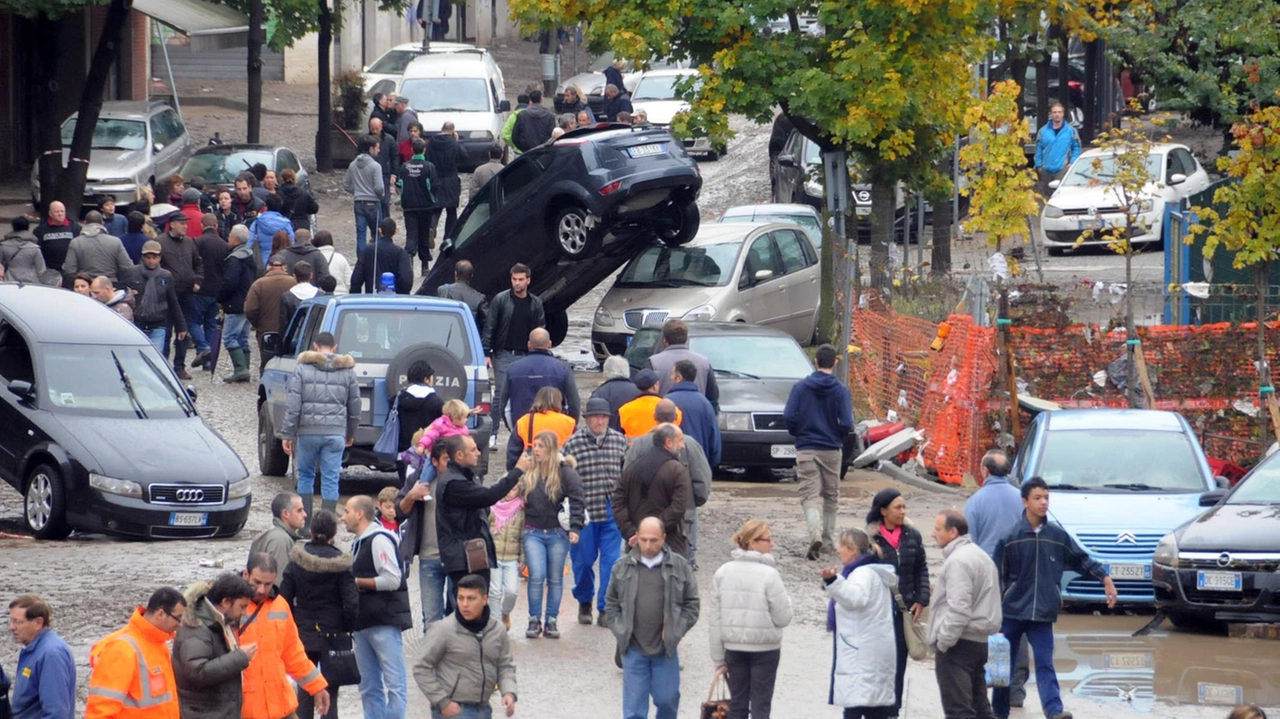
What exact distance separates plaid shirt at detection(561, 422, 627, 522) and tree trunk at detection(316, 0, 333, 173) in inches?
946

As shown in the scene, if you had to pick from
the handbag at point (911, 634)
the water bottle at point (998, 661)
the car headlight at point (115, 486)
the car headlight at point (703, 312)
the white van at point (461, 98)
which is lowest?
the water bottle at point (998, 661)

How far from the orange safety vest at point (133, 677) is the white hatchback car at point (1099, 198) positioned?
73.2 ft

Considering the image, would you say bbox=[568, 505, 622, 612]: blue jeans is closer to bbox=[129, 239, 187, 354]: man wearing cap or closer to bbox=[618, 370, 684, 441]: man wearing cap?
bbox=[618, 370, 684, 441]: man wearing cap

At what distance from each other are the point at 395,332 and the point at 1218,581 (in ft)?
24.4

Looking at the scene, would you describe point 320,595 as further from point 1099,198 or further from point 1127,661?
point 1099,198

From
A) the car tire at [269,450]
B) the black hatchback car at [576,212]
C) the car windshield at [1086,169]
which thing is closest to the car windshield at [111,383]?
the car tire at [269,450]

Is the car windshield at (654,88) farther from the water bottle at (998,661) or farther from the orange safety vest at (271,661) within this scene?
the orange safety vest at (271,661)

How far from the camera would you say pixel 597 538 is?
12547 millimetres

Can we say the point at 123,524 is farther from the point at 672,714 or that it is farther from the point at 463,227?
the point at 463,227

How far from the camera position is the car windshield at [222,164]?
29234mm

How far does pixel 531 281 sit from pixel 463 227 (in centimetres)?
125

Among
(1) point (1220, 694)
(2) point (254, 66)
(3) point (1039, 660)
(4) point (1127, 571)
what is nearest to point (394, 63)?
(2) point (254, 66)

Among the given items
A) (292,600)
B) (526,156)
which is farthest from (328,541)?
(526,156)

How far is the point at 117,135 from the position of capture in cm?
3072
